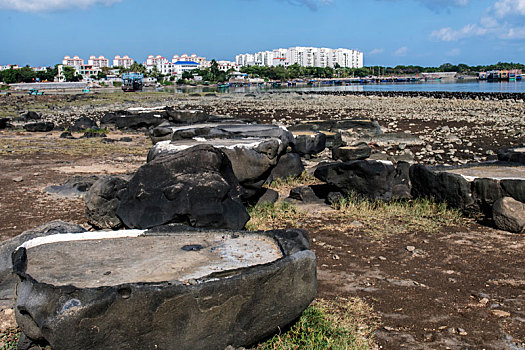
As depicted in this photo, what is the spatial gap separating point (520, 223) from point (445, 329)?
3568 mm

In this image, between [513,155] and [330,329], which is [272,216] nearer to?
[330,329]

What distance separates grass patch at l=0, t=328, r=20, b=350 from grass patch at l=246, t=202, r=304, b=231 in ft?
12.7

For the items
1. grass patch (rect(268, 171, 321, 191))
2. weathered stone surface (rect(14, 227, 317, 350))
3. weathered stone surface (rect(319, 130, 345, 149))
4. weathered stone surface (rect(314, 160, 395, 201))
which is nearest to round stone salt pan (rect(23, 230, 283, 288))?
weathered stone surface (rect(14, 227, 317, 350))

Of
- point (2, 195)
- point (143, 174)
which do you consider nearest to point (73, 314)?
point (143, 174)

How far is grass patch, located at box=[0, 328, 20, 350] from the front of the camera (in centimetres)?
438

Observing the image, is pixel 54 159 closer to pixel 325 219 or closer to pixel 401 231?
pixel 325 219

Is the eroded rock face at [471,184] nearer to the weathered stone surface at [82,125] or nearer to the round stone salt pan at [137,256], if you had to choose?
the round stone salt pan at [137,256]

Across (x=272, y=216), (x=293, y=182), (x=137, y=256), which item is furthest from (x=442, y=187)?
(x=137, y=256)

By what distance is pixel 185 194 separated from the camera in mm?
6984

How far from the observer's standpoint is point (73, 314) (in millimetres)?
3588

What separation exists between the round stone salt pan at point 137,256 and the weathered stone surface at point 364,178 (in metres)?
4.59

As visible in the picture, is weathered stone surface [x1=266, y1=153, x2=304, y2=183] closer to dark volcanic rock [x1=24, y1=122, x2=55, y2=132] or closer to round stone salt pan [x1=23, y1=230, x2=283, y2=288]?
round stone salt pan [x1=23, y1=230, x2=283, y2=288]

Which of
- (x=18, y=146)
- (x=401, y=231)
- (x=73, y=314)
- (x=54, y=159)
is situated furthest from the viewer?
(x=18, y=146)

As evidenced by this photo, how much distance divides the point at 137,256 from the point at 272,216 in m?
4.32
